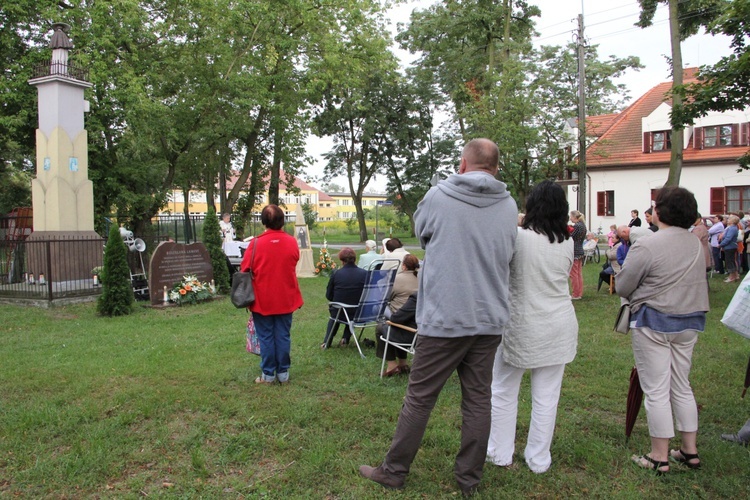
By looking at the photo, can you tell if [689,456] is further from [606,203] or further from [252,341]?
[606,203]

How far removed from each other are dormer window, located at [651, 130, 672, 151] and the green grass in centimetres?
2608

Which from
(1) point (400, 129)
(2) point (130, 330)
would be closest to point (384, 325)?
(2) point (130, 330)

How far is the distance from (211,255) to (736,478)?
1020 cm

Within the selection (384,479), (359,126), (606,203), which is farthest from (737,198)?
(384,479)

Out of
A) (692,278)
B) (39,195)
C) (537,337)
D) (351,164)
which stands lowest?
(537,337)

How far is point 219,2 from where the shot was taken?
1872 cm

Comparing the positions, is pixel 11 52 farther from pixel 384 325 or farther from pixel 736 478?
pixel 736 478

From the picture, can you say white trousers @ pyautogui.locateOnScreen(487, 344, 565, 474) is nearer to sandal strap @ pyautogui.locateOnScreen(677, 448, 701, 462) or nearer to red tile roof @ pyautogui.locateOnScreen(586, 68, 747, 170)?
sandal strap @ pyautogui.locateOnScreen(677, 448, 701, 462)

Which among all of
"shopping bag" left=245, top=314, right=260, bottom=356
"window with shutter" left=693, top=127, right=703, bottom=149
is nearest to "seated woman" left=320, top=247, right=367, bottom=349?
"shopping bag" left=245, top=314, right=260, bottom=356

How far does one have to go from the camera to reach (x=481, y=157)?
300cm

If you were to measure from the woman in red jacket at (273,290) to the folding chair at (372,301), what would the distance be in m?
1.09

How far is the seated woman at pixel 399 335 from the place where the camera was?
5.21 metres

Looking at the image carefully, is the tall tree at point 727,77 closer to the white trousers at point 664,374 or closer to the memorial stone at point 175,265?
the white trousers at point 664,374

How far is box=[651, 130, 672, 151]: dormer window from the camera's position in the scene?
29263 mm
